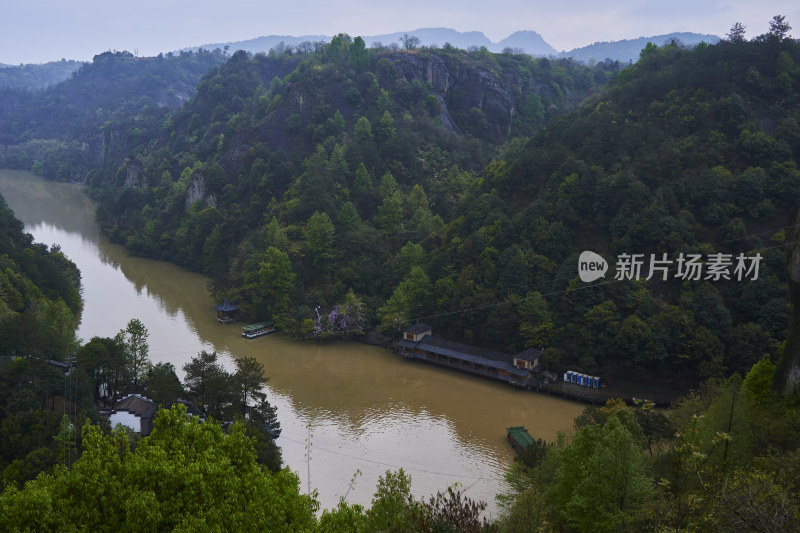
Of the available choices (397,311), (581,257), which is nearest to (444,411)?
(397,311)

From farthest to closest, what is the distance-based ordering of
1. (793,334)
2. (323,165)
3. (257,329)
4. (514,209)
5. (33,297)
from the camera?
(323,165) < (514,209) < (257,329) < (33,297) < (793,334)

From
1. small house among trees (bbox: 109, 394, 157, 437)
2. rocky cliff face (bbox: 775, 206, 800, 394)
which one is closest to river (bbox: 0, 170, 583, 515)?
small house among trees (bbox: 109, 394, 157, 437)

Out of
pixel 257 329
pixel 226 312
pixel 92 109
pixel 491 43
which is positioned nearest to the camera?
pixel 257 329

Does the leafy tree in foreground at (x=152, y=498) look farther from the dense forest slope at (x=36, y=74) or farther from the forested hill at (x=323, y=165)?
the dense forest slope at (x=36, y=74)

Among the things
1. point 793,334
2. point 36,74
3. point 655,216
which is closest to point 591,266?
point 655,216

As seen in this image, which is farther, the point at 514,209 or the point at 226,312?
the point at 226,312

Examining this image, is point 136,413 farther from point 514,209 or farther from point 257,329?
point 514,209
